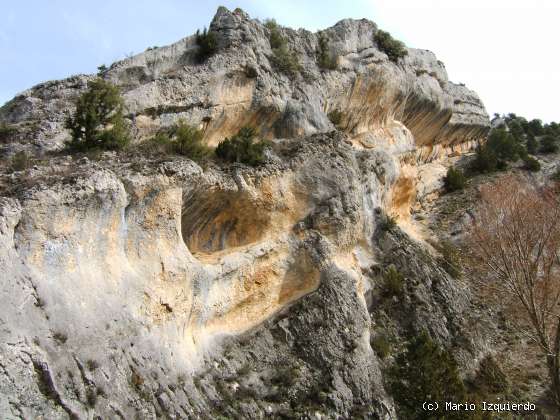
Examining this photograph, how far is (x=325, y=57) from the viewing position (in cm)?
2538

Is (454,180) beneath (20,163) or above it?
beneath

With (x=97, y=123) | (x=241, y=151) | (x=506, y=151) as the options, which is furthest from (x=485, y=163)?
(x=97, y=123)

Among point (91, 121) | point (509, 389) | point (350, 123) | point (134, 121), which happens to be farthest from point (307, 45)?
point (509, 389)

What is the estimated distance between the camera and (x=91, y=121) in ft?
46.5

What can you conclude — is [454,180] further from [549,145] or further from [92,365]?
[92,365]

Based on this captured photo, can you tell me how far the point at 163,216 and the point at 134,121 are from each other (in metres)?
5.32

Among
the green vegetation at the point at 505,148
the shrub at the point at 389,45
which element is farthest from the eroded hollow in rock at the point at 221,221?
the green vegetation at the point at 505,148

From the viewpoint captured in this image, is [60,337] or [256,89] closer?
[60,337]

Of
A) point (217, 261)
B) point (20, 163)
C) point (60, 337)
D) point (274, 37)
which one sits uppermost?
point (274, 37)

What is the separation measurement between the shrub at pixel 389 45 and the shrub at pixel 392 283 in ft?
48.9

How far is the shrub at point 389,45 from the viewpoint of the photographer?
2920 centimetres

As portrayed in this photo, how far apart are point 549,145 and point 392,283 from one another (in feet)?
85.6

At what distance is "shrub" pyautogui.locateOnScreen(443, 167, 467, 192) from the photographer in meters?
29.1

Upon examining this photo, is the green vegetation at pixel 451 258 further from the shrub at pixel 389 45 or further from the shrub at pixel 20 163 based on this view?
the shrub at pixel 20 163
